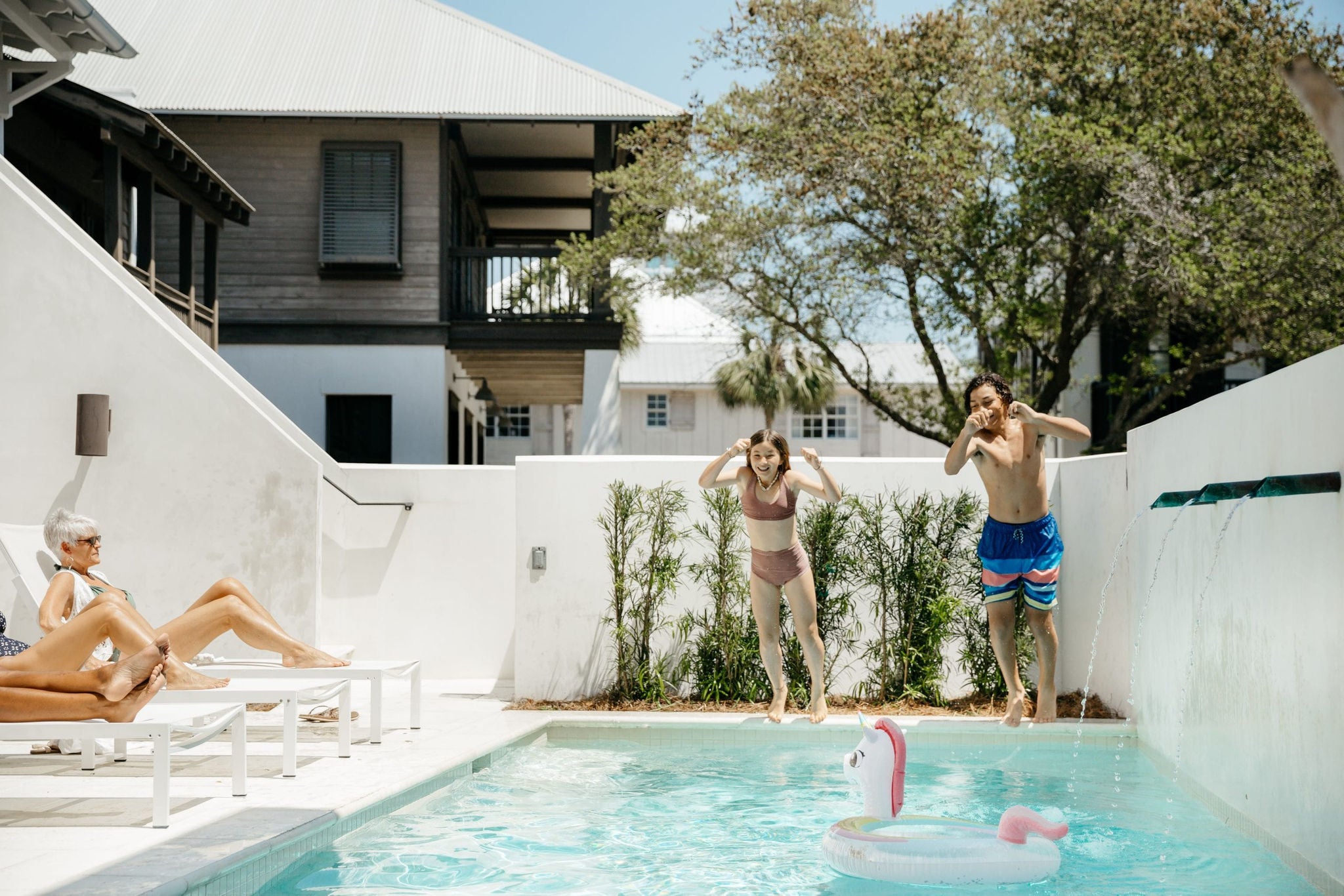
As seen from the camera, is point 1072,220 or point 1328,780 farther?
point 1072,220

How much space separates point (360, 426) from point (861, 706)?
10260mm

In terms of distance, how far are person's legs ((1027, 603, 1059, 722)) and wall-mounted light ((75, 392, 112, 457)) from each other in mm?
5796

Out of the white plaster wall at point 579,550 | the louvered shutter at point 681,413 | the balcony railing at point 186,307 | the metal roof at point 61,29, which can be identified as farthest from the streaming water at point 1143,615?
the louvered shutter at point 681,413

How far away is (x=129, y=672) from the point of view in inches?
182

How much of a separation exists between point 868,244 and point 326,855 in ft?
43.2

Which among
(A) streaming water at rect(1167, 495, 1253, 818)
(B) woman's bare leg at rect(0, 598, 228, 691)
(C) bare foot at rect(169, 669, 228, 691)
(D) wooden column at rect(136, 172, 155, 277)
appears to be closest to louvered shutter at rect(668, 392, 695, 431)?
(D) wooden column at rect(136, 172, 155, 277)

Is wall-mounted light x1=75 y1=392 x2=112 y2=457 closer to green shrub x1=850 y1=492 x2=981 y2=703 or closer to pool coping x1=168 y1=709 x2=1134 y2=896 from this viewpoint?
pool coping x1=168 y1=709 x2=1134 y2=896

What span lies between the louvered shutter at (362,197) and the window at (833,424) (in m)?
22.0

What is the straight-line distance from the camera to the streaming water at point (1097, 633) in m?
6.65

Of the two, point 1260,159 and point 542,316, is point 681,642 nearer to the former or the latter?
point 542,316

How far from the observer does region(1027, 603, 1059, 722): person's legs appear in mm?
6746

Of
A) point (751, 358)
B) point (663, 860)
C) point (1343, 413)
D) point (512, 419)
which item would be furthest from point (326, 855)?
point (512, 419)

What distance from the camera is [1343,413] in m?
3.73

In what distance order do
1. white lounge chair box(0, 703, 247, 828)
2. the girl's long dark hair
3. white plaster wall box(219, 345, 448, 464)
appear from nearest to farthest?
white lounge chair box(0, 703, 247, 828) < the girl's long dark hair < white plaster wall box(219, 345, 448, 464)
